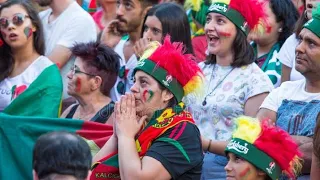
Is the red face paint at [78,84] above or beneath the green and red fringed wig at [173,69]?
beneath

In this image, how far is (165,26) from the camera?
7148mm

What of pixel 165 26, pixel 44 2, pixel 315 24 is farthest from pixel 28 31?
pixel 315 24

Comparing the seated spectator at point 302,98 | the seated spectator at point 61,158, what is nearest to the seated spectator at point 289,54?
the seated spectator at point 302,98

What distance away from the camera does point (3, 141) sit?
6.29 meters

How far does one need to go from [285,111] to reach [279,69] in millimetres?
1601

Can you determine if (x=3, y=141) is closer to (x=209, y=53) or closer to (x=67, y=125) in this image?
(x=67, y=125)

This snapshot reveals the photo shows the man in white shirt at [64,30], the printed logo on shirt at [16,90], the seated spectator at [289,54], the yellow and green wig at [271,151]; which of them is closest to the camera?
the yellow and green wig at [271,151]

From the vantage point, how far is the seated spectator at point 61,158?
384 centimetres

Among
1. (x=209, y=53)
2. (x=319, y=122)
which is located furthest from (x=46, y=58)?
(x=319, y=122)

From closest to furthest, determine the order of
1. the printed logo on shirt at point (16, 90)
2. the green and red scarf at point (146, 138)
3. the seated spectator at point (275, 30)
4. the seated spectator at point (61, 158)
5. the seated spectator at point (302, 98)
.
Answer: the seated spectator at point (61, 158)
the green and red scarf at point (146, 138)
the seated spectator at point (302, 98)
the printed logo on shirt at point (16, 90)
the seated spectator at point (275, 30)

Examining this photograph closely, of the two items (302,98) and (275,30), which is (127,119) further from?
(275,30)

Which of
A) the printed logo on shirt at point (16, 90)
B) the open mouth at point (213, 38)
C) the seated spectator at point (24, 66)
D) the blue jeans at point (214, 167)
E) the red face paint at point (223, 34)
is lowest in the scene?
the blue jeans at point (214, 167)

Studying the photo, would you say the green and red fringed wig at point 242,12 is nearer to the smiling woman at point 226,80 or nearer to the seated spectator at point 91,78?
the smiling woman at point 226,80

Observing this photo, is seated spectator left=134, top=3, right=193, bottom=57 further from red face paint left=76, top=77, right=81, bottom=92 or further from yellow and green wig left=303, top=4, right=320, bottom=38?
yellow and green wig left=303, top=4, right=320, bottom=38
